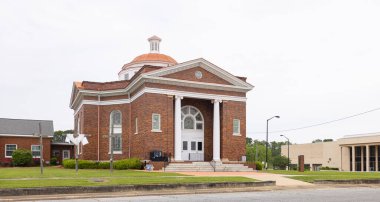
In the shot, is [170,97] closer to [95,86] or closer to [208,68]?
[208,68]

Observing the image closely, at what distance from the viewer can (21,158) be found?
5147 centimetres

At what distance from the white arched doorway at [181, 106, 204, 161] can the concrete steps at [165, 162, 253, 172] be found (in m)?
3.99

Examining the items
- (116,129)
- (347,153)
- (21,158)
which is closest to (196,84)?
(116,129)

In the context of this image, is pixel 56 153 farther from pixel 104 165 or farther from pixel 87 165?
pixel 104 165

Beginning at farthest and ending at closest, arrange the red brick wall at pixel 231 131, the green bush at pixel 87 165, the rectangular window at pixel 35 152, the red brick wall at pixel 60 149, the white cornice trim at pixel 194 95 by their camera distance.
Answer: the red brick wall at pixel 60 149
the rectangular window at pixel 35 152
the red brick wall at pixel 231 131
the green bush at pixel 87 165
the white cornice trim at pixel 194 95

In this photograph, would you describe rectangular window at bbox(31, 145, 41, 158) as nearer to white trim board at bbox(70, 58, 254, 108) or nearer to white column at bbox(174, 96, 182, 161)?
white trim board at bbox(70, 58, 254, 108)

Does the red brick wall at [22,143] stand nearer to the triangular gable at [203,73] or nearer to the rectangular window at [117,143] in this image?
the rectangular window at [117,143]

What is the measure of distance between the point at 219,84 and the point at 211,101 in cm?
177

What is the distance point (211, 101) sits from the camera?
43094mm

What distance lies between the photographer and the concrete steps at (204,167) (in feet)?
123

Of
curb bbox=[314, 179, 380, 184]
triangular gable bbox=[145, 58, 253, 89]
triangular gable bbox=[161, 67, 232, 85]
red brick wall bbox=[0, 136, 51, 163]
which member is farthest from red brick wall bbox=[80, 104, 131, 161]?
curb bbox=[314, 179, 380, 184]

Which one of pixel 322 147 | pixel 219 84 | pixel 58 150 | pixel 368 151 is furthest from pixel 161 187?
pixel 322 147

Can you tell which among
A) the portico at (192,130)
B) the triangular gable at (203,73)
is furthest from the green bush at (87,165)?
the triangular gable at (203,73)

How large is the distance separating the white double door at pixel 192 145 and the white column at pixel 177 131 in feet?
8.79
